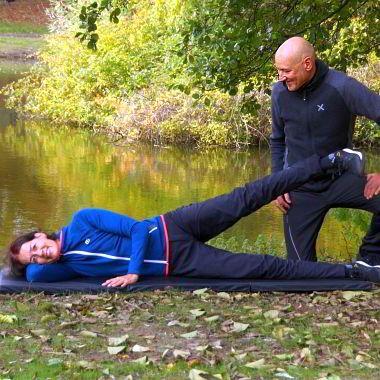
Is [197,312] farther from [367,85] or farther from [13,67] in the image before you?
[13,67]

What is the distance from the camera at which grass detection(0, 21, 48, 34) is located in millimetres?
55156

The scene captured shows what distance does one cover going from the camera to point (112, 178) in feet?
63.3

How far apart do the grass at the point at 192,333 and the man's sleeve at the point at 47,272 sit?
0.19m

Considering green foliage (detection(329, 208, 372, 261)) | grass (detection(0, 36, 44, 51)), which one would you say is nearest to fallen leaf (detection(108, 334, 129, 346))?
green foliage (detection(329, 208, 372, 261))

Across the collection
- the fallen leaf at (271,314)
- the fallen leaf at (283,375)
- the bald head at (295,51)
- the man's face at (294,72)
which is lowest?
the fallen leaf at (271,314)

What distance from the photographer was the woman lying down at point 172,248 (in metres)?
6.83

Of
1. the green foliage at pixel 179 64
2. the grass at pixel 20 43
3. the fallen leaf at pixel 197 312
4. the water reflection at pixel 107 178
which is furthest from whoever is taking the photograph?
the grass at pixel 20 43

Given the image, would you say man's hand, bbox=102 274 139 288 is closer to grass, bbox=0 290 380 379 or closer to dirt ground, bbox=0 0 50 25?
grass, bbox=0 290 380 379

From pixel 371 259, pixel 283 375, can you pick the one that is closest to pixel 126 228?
pixel 371 259

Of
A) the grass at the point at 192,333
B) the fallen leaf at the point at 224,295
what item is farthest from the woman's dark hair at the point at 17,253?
the fallen leaf at the point at 224,295

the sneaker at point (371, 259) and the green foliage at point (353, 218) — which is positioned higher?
the sneaker at point (371, 259)

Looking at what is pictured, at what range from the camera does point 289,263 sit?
700cm

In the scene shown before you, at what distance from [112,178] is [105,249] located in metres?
12.5

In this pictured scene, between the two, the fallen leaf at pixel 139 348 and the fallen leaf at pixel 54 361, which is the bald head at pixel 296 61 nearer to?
the fallen leaf at pixel 139 348
